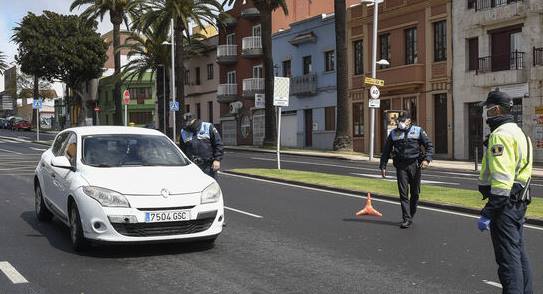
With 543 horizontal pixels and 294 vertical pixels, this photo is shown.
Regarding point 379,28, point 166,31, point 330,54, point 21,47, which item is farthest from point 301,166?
point 21,47

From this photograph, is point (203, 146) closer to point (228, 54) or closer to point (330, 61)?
point (330, 61)

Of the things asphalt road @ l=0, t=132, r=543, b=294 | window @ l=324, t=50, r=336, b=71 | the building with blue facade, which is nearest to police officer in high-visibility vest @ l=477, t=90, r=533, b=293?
asphalt road @ l=0, t=132, r=543, b=294

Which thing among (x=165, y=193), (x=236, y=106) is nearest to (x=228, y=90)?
(x=236, y=106)

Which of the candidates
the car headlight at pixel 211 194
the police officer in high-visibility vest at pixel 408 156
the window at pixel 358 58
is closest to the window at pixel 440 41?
the window at pixel 358 58

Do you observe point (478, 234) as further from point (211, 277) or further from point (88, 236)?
point (88, 236)

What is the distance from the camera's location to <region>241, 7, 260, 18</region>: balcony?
46.3 meters

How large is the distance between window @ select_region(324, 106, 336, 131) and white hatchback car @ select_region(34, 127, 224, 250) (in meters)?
30.5

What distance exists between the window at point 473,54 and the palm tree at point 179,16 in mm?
19427

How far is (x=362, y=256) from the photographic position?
24.9 ft

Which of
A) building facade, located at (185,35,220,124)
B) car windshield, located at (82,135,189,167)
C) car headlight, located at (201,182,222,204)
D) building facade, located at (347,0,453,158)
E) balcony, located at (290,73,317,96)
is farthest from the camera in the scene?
building facade, located at (185,35,220,124)

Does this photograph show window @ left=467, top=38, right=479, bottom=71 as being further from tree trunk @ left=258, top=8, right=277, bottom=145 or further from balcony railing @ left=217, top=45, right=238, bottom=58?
balcony railing @ left=217, top=45, right=238, bottom=58

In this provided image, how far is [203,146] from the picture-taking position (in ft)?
32.9

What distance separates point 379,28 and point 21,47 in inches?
1795

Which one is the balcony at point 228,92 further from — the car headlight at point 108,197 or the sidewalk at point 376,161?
the car headlight at point 108,197
